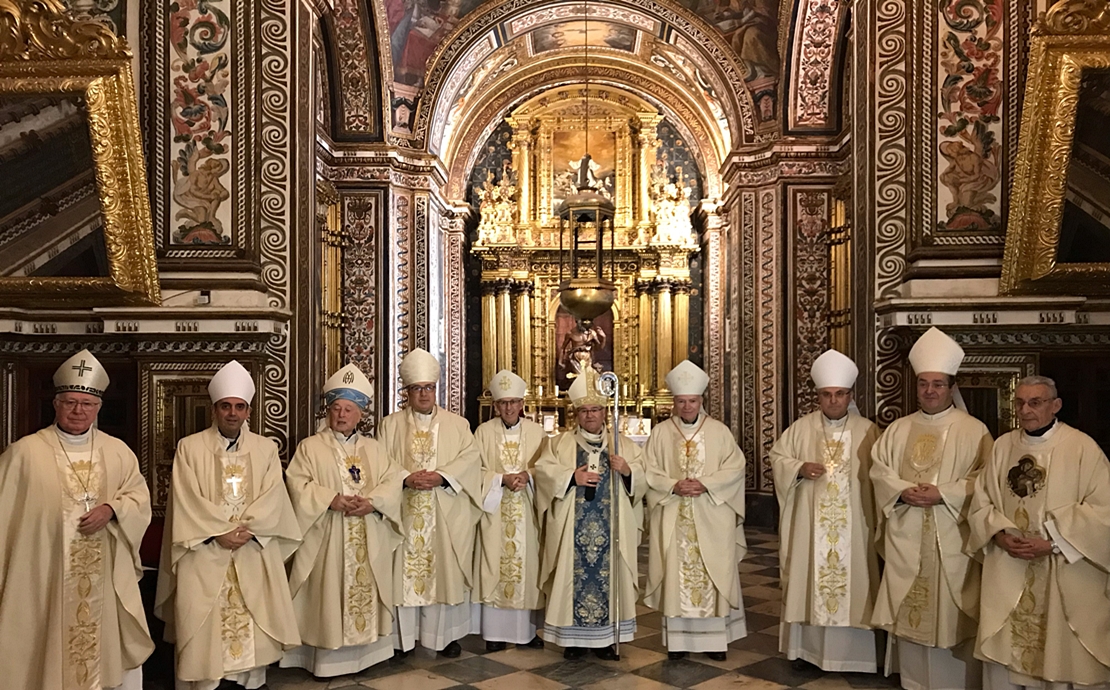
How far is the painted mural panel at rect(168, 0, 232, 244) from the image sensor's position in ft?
23.6

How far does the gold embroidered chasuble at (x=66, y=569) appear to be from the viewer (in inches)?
198

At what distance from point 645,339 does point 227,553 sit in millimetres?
13497

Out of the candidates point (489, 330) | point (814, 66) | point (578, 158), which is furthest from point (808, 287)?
point (578, 158)

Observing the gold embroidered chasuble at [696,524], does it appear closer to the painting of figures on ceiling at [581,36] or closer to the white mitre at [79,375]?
the white mitre at [79,375]

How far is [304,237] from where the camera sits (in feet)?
24.7

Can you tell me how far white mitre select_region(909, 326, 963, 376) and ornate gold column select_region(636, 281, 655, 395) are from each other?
1234 cm

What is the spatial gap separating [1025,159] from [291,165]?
5125mm

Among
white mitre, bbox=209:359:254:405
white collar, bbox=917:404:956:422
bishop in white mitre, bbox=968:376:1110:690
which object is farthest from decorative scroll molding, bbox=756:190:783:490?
white mitre, bbox=209:359:254:405

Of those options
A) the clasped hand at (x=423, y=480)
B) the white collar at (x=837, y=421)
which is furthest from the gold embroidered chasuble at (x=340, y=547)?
the white collar at (x=837, y=421)

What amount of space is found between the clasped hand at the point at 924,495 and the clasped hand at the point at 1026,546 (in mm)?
505

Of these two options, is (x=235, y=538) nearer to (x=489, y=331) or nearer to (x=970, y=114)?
(x=970, y=114)

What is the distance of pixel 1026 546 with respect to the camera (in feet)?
16.9

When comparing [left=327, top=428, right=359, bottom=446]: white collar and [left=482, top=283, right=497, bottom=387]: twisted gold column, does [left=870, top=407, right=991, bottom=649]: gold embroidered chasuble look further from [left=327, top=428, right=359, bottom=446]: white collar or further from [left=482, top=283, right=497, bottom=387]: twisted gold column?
[left=482, top=283, right=497, bottom=387]: twisted gold column

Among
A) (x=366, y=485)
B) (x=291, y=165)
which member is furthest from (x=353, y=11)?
(x=366, y=485)
